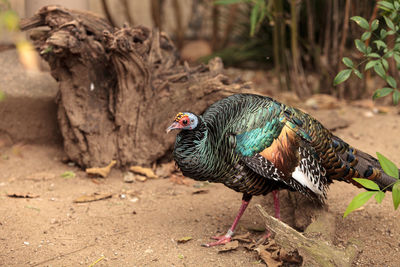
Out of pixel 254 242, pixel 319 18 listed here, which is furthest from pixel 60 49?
pixel 319 18

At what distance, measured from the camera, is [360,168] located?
340 cm

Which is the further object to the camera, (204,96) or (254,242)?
(204,96)

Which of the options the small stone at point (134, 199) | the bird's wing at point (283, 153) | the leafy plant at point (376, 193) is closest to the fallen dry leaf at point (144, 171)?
the small stone at point (134, 199)

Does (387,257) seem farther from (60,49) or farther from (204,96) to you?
(60,49)

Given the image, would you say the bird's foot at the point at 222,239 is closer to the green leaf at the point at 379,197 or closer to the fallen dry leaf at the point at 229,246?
the fallen dry leaf at the point at 229,246

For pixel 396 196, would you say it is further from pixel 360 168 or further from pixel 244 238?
pixel 244 238

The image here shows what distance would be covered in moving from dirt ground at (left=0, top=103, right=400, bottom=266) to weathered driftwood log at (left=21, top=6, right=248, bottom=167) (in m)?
→ 0.29

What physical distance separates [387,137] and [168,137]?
7.60 ft

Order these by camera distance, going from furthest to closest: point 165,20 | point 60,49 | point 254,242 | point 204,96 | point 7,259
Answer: point 165,20 < point 204,96 < point 60,49 < point 254,242 < point 7,259

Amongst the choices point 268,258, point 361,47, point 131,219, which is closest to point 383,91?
point 361,47

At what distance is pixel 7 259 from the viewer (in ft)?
10.1

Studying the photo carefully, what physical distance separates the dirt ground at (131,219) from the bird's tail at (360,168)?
1.15 feet

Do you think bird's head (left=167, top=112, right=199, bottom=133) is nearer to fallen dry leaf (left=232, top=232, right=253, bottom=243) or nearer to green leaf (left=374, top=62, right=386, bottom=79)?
fallen dry leaf (left=232, top=232, right=253, bottom=243)

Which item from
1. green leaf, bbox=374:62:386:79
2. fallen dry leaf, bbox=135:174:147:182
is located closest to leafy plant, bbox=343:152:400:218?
green leaf, bbox=374:62:386:79
